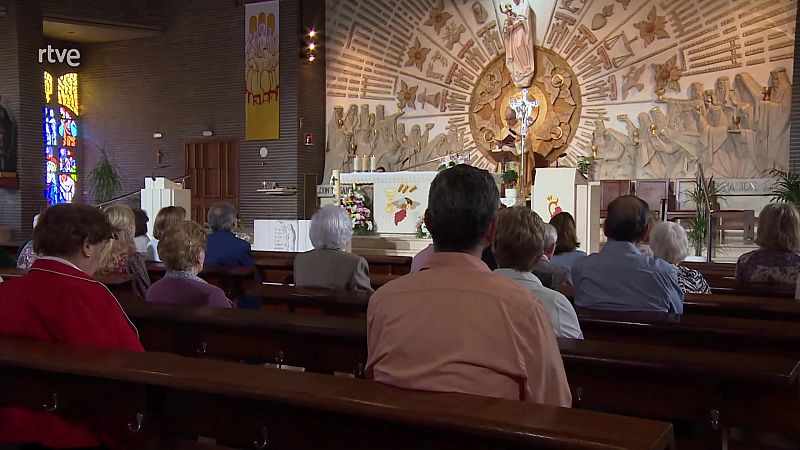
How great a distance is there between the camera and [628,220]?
11.5 feet

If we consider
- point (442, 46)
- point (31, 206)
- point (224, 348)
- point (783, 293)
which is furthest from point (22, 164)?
point (783, 293)

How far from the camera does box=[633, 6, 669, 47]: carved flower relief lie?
38.2 ft

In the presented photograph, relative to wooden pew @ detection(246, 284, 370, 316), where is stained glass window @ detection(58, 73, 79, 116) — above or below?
above

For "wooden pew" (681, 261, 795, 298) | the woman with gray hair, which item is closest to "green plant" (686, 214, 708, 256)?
"wooden pew" (681, 261, 795, 298)

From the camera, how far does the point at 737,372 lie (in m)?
2.40

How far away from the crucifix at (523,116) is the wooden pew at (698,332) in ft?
27.9

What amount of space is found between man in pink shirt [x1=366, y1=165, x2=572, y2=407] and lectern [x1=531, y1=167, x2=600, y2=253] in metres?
Result: 8.44

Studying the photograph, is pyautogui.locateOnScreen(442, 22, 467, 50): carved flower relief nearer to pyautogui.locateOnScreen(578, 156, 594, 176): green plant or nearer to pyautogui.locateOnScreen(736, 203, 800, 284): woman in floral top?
pyautogui.locateOnScreen(578, 156, 594, 176): green plant

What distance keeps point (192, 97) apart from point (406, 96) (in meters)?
4.45

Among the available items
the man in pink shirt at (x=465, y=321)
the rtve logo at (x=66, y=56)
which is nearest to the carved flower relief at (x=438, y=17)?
the rtve logo at (x=66, y=56)

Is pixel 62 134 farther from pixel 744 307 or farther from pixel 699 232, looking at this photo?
pixel 744 307

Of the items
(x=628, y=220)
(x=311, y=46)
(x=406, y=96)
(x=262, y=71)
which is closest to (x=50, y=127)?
(x=262, y=71)

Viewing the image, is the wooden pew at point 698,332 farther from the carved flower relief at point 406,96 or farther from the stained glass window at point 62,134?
the stained glass window at point 62,134

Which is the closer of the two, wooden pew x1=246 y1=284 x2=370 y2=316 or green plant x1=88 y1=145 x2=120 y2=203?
wooden pew x1=246 y1=284 x2=370 y2=316
